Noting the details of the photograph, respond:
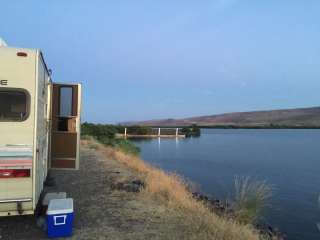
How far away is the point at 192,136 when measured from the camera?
84.6 metres

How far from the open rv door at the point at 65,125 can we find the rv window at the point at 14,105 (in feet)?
8.70

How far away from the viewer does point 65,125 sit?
34.1 feet

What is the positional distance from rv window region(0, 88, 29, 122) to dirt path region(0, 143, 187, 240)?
1947 mm

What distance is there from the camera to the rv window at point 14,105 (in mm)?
7176

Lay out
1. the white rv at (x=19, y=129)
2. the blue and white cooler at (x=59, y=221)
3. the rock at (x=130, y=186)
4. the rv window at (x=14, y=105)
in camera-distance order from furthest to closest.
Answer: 1. the rock at (x=130, y=186)
2. the blue and white cooler at (x=59, y=221)
3. the rv window at (x=14, y=105)
4. the white rv at (x=19, y=129)

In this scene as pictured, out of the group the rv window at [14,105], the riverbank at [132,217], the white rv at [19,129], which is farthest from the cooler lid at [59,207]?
the rv window at [14,105]

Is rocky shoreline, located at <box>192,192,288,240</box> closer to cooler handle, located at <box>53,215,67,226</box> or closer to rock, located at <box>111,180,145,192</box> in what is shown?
rock, located at <box>111,180,145,192</box>

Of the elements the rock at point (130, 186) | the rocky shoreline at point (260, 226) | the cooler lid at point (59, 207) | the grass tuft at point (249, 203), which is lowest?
the rocky shoreline at point (260, 226)

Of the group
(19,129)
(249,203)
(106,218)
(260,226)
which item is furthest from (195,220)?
(260,226)

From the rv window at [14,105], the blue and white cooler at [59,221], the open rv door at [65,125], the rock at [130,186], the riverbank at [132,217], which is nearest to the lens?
the rv window at [14,105]

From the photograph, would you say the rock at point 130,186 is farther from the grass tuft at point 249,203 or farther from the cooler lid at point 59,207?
the cooler lid at point 59,207

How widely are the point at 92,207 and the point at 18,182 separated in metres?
2.74

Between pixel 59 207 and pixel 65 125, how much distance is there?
3.23 m

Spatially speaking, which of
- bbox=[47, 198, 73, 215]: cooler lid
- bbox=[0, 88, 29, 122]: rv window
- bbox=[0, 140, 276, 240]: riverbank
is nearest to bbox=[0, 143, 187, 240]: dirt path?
bbox=[0, 140, 276, 240]: riverbank
